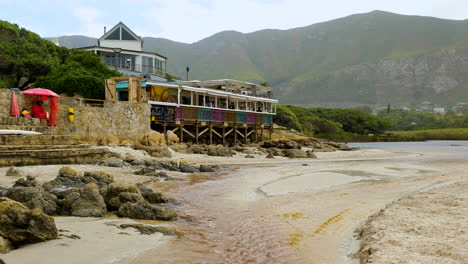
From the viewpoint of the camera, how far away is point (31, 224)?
5996 millimetres

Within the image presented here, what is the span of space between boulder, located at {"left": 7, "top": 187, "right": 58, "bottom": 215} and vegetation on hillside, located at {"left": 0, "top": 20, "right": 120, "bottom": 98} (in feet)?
68.2

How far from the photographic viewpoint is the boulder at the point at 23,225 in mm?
5852

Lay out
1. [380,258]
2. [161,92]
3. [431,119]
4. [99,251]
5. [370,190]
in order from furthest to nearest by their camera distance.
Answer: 1. [431,119]
2. [161,92]
3. [370,190]
4. [99,251]
5. [380,258]

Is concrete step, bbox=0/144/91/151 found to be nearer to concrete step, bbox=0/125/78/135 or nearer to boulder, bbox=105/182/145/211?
concrete step, bbox=0/125/78/135

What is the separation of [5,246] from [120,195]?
3416 millimetres

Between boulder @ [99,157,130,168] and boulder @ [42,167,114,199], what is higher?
boulder @ [42,167,114,199]

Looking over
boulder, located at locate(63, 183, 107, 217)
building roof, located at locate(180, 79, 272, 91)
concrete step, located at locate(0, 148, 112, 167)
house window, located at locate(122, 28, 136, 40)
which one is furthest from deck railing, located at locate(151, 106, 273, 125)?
house window, located at locate(122, 28, 136, 40)

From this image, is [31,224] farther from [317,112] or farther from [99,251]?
[317,112]

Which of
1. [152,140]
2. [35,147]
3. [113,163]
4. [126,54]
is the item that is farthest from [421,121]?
[35,147]

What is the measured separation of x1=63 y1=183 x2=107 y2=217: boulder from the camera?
26.5 feet

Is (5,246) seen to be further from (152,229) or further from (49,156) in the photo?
(49,156)

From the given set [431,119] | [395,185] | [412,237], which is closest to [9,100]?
[395,185]

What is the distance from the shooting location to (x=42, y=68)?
33.1 metres

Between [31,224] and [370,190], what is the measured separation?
33.3 ft
